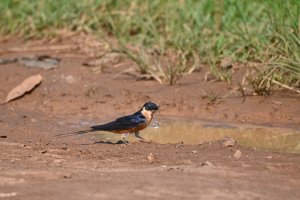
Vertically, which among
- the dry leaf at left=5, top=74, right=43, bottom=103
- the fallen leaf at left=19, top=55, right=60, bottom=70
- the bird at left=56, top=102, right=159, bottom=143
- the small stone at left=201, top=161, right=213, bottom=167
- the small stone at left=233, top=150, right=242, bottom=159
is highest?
the fallen leaf at left=19, top=55, right=60, bottom=70

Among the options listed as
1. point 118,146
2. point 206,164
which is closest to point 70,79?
point 118,146

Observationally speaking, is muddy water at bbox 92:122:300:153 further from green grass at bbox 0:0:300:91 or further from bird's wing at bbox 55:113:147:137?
green grass at bbox 0:0:300:91

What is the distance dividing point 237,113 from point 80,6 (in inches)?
147

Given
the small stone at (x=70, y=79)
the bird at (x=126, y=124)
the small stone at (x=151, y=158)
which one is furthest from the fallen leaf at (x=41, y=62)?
the small stone at (x=151, y=158)

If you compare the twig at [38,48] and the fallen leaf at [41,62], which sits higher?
the twig at [38,48]

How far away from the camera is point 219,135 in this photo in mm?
7512

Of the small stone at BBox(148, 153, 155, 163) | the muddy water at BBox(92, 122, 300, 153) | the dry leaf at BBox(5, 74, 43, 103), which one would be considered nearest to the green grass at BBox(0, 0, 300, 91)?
the muddy water at BBox(92, 122, 300, 153)

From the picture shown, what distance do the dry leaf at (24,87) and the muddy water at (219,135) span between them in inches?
64.9

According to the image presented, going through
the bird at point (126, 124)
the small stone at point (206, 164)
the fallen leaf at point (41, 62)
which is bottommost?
the small stone at point (206, 164)

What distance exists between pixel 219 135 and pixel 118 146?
1238 mm

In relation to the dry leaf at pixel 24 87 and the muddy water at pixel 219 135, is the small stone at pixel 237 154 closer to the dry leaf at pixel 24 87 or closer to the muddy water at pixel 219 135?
the muddy water at pixel 219 135

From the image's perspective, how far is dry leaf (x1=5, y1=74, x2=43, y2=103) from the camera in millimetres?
8992

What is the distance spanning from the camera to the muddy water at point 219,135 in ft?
23.4

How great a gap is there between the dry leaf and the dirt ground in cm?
6
